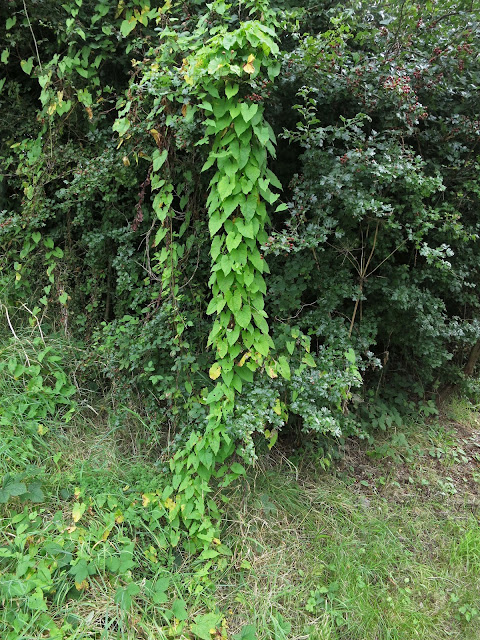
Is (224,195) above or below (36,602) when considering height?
above

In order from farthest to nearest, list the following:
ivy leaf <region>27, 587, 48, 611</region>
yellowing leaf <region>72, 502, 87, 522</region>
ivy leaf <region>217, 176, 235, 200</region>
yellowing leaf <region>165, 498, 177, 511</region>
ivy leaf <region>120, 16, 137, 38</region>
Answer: ivy leaf <region>120, 16, 137, 38</region> < yellowing leaf <region>165, 498, 177, 511</region> < yellowing leaf <region>72, 502, 87, 522</region> < ivy leaf <region>217, 176, 235, 200</region> < ivy leaf <region>27, 587, 48, 611</region>

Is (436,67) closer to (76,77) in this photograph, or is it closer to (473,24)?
(473,24)

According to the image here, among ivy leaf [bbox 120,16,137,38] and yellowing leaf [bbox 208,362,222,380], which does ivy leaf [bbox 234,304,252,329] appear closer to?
yellowing leaf [bbox 208,362,222,380]

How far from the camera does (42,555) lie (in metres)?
1.93

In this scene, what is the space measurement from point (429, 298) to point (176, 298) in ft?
5.72

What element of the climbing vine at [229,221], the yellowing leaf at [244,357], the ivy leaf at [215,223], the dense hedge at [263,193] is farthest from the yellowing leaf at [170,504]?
the ivy leaf at [215,223]

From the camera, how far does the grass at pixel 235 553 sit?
1847mm

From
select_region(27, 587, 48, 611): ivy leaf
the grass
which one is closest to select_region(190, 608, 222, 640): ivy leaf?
the grass

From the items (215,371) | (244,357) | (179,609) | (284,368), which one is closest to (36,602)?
(179,609)

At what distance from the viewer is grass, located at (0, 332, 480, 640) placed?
1847 mm

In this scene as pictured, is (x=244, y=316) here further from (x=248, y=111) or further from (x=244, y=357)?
(x=248, y=111)

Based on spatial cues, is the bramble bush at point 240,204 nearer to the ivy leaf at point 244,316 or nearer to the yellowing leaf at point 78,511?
the ivy leaf at point 244,316

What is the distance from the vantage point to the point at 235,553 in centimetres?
221

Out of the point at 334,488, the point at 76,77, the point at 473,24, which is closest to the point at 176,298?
the point at 334,488
